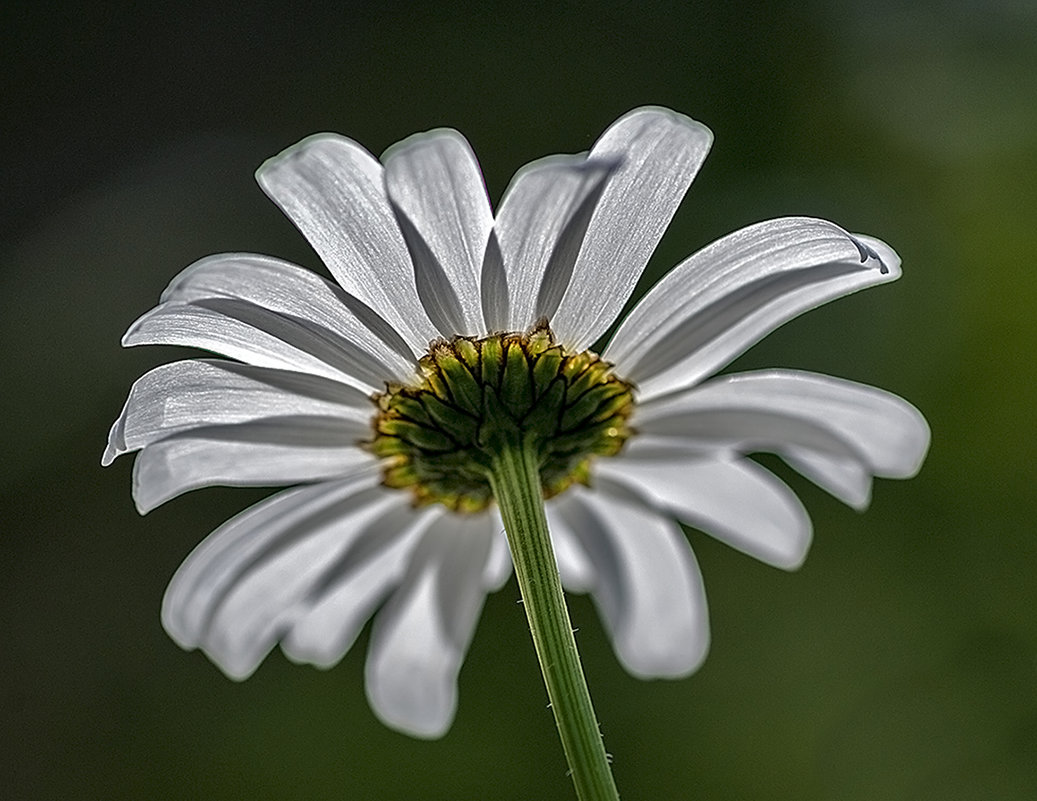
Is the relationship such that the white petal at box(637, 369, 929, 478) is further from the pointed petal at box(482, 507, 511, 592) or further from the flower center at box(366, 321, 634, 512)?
the pointed petal at box(482, 507, 511, 592)

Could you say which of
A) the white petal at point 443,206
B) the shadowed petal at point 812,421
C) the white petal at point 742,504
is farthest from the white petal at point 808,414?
the white petal at point 443,206

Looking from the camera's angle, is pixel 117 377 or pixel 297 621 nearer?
pixel 297 621

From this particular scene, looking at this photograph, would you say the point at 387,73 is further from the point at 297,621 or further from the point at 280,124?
the point at 297,621

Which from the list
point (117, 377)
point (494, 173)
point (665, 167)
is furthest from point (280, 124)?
point (665, 167)

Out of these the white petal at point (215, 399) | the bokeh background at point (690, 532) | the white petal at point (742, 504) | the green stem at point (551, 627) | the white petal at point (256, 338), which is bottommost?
the green stem at point (551, 627)

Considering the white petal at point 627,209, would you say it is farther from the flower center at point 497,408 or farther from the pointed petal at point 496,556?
the pointed petal at point 496,556

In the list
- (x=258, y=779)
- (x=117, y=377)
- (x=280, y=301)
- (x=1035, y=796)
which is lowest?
(x=1035, y=796)
